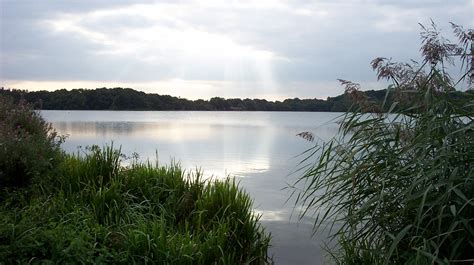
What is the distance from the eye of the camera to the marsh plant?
11.4 feet

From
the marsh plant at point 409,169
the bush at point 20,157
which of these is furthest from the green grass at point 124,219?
the marsh plant at point 409,169

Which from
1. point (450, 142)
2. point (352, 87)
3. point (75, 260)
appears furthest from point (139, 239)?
point (450, 142)

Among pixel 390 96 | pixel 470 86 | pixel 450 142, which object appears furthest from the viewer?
pixel 390 96

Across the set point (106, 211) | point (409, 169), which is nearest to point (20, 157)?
point (106, 211)

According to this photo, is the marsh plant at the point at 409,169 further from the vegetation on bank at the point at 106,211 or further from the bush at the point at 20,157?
the bush at the point at 20,157

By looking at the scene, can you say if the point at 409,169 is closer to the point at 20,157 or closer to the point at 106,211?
the point at 106,211

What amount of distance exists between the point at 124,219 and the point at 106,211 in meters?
0.40

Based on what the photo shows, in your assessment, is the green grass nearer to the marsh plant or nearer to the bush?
the bush

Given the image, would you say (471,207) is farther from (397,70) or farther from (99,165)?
(99,165)

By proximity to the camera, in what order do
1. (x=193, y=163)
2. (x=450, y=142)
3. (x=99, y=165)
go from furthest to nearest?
(x=193, y=163) < (x=99, y=165) < (x=450, y=142)

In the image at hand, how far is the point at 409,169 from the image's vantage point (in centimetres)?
396

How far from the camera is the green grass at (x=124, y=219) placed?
403 centimetres

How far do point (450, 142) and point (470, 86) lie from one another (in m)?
1.00

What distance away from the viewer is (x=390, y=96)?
16.1ft
